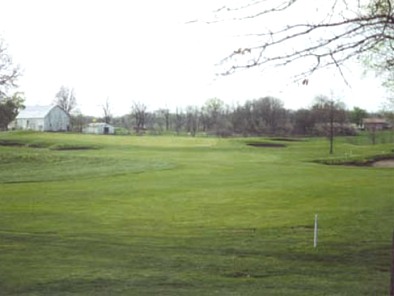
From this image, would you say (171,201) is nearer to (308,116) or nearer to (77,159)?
(77,159)

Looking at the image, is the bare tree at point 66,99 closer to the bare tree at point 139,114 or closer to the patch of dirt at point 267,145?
the bare tree at point 139,114

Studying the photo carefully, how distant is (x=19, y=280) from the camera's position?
1067 centimetres

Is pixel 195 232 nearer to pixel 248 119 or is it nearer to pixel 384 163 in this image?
pixel 384 163

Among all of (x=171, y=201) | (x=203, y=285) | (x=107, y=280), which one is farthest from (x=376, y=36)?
(x=171, y=201)

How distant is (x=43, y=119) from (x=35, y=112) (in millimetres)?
4635

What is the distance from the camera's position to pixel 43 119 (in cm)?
12925

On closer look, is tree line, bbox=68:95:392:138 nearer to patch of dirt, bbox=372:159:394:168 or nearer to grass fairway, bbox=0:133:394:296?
patch of dirt, bbox=372:159:394:168

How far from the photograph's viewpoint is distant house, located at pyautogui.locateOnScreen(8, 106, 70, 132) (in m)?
130

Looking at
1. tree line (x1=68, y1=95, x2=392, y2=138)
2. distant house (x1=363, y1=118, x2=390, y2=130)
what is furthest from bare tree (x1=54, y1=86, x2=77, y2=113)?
distant house (x1=363, y1=118, x2=390, y2=130)

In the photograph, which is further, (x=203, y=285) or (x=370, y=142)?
(x=370, y=142)

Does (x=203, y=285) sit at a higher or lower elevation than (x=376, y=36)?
lower

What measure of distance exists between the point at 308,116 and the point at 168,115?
54.5m

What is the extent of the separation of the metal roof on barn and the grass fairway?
289 feet

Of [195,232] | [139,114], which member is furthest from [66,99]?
[195,232]
